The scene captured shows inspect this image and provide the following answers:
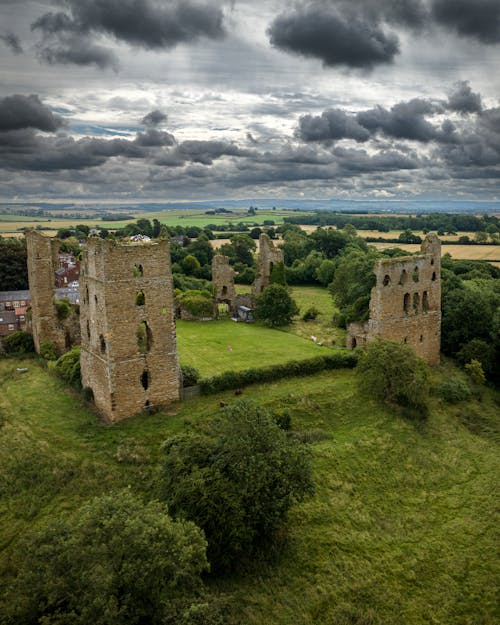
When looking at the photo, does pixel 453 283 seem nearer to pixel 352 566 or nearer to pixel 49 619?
pixel 352 566

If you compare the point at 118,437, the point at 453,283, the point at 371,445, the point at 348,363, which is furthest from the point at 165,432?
the point at 453,283

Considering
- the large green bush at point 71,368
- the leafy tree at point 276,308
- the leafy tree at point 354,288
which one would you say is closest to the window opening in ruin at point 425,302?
the leafy tree at point 354,288

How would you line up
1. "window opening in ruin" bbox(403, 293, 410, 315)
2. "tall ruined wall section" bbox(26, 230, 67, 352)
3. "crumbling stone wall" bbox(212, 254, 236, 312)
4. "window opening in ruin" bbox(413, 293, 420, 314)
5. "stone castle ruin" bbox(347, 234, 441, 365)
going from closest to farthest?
"stone castle ruin" bbox(347, 234, 441, 365) → "window opening in ruin" bbox(403, 293, 410, 315) → "window opening in ruin" bbox(413, 293, 420, 314) → "tall ruined wall section" bbox(26, 230, 67, 352) → "crumbling stone wall" bbox(212, 254, 236, 312)

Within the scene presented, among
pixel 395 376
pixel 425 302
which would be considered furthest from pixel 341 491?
pixel 425 302

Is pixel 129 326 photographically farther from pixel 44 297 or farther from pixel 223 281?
pixel 223 281

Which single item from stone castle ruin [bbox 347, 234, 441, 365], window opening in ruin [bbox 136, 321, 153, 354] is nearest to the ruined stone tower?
window opening in ruin [bbox 136, 321, 153, 354]

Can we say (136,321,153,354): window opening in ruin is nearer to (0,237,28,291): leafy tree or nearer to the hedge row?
the hedge row

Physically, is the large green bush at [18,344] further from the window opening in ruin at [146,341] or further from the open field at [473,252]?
the open field at [473,252]
